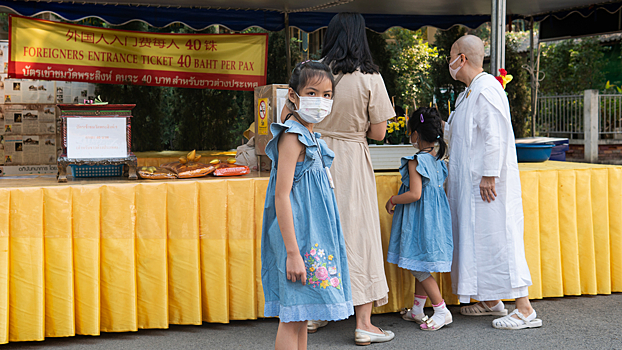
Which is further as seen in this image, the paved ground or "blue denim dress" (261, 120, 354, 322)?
the paved ground

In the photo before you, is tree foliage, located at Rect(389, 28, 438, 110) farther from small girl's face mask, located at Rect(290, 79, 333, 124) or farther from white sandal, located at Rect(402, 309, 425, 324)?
small girl's face mask, located at Rect(290, 79, 333, 124)

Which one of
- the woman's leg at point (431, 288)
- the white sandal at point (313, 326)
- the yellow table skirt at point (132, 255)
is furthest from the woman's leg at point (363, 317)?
the yellow table skirt at point (132, 255)

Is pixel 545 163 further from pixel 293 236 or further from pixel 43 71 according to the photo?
pixel 43 71

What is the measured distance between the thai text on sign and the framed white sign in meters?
2.16

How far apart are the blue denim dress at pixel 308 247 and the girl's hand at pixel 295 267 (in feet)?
0.17

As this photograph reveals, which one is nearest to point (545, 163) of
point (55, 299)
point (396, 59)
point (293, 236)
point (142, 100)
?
point (293, 236)

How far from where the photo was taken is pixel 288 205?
1.88m

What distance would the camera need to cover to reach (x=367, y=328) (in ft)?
9.71

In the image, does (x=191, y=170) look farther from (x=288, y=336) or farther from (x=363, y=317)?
(x=288, y=336)

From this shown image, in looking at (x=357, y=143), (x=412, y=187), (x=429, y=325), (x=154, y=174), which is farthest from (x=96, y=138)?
(x=429, y=325)

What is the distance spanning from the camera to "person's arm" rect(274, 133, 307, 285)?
187 cm

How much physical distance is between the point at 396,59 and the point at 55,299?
44.9 ft

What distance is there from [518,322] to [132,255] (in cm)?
233

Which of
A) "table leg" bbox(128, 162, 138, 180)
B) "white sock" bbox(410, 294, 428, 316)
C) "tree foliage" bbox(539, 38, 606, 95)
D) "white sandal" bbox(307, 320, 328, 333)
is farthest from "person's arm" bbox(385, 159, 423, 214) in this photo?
"tree foliage" bbox(539, 38, 606, 95)
